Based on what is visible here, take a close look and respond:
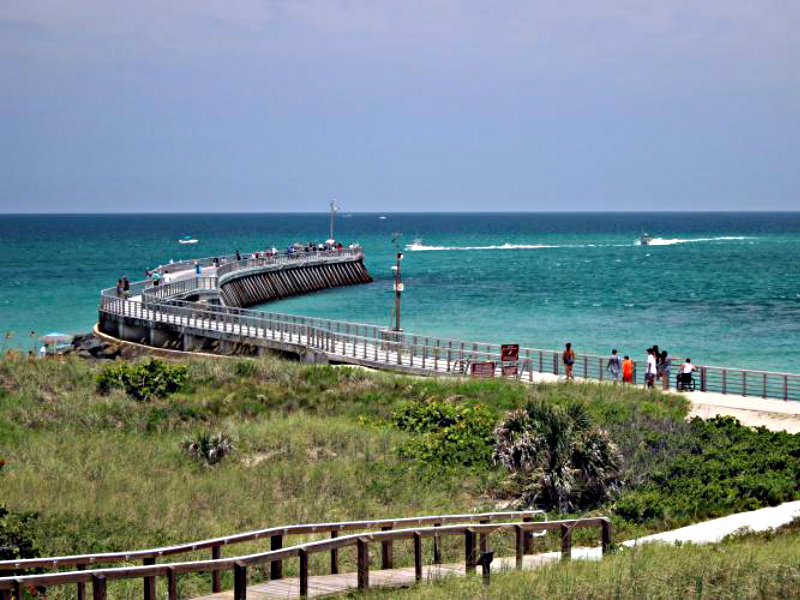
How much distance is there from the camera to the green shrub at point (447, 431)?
25.8m

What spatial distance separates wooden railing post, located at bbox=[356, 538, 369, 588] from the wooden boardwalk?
0.68 ft

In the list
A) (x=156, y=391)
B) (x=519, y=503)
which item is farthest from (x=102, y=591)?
(x=156, y=391)

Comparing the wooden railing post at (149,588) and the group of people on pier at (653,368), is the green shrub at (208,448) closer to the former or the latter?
the wooden railing post at (149,588)

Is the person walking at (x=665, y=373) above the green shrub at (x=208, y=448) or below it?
above

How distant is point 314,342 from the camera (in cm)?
4341

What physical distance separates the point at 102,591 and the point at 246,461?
13958 mm

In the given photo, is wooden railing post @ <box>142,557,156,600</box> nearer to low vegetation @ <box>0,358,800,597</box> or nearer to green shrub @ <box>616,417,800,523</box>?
low vegetation @ <box>0,358,800,597</box>

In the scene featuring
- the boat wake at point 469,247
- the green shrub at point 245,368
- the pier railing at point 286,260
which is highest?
the pier railing at point 286,260

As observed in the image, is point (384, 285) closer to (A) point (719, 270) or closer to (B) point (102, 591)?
(A) point (719, 270)

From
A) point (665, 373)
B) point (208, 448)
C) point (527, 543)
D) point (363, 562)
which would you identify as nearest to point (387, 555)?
point (363, 562)

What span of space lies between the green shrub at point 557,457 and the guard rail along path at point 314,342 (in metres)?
9.69

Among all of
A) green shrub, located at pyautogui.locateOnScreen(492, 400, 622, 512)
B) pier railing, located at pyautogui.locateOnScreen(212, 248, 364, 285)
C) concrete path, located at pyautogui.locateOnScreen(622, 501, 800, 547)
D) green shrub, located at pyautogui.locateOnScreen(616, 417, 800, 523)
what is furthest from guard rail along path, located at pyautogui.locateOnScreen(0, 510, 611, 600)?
pier railing, located at pyautogui.locateOnScreen(212, 248, 364, 285)

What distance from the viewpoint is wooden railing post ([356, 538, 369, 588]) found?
1334cm

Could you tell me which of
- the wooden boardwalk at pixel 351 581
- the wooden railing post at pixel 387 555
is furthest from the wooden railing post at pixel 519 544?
the wooden railing post at pixel 387 555
